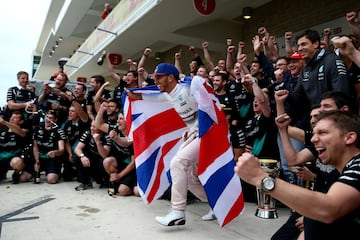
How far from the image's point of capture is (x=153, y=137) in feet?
13.1

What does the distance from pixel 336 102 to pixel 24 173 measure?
Answer: 16.6 feet

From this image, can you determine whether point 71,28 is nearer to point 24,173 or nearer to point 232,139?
point 24,173

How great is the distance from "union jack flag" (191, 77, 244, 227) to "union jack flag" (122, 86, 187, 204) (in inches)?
30.7

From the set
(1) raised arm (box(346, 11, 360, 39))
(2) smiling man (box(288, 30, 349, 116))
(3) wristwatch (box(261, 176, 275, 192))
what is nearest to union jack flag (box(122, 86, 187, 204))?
(2) smiling man (box(288, 30, 349, 116))

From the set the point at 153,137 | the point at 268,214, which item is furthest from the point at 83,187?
the point at 268,214

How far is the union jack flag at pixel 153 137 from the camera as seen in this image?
12.6 ft

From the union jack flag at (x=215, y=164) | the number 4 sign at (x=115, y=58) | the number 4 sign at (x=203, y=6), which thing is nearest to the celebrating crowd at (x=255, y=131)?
the union jack flag at (x=215, y=164)

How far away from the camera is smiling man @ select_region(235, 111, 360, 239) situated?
4.71ft

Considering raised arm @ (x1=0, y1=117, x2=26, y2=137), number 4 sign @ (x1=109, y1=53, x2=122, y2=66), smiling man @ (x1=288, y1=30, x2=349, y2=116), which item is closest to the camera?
smiling man @ (x1=288, y1=30, x2=349, y2=116)

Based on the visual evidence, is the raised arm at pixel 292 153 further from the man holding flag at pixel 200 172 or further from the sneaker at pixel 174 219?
the sneaker at pixel 174 219

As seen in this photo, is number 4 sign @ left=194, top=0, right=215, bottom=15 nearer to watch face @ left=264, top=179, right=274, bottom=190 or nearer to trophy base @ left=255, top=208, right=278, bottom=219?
trophy base @ left=255, top=208, right=278, bottom=219

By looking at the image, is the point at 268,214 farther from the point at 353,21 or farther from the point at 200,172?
the point at 353,21

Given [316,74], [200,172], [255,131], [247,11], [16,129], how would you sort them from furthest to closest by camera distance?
[247,11] < [16,129] < [255,131] < [200,172] < [316,74]

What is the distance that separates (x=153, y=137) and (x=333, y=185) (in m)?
2.66
